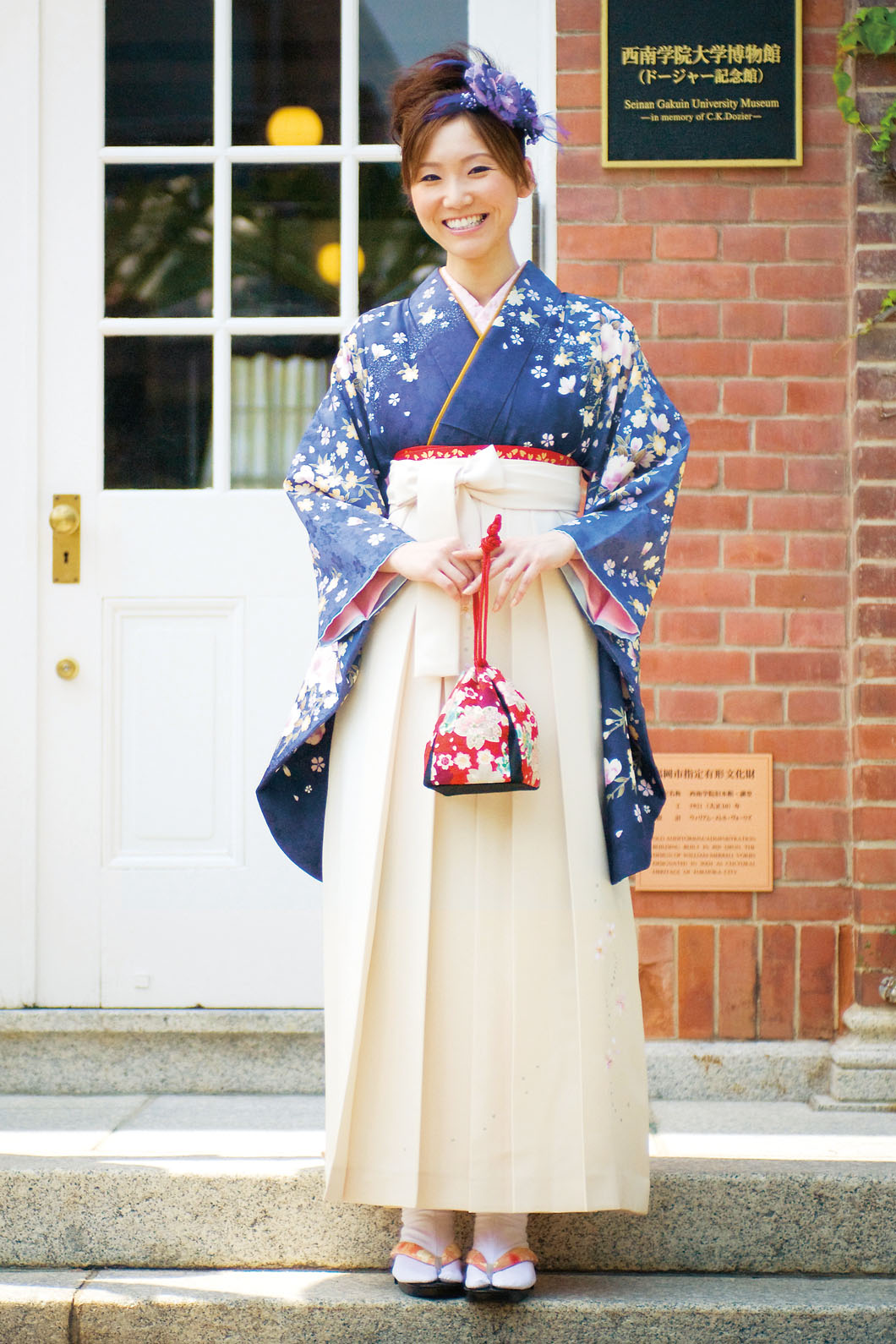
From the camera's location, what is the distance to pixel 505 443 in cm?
228

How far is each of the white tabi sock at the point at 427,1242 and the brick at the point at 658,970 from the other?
3.13ft

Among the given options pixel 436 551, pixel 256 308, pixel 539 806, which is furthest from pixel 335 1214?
pixel 256 308

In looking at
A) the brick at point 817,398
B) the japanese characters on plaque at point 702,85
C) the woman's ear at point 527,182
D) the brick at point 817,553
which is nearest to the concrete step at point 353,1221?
the brick at point 817,553

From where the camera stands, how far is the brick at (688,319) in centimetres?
315

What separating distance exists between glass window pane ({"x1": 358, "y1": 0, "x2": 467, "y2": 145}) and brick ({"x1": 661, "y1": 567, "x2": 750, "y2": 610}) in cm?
135

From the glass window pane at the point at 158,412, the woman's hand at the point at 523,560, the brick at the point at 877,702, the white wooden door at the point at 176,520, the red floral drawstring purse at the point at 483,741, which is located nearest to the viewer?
the red floral drawstring purse at the point at 483,741

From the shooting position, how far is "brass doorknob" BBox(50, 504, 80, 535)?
130 inches

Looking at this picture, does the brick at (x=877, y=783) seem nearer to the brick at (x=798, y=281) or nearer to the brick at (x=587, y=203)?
the brick at (x=798, y=281)

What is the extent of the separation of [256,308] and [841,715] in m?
1.74

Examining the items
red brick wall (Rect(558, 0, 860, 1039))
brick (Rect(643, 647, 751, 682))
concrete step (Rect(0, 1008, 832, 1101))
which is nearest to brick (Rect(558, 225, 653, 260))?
red brick wall (Rect(558, 0, 860, 1039))

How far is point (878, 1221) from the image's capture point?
8.05ft

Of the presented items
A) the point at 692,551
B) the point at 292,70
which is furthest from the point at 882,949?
the point at 292,70

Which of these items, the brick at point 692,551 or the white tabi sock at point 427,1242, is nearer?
the white tabi sock at point 427,1242

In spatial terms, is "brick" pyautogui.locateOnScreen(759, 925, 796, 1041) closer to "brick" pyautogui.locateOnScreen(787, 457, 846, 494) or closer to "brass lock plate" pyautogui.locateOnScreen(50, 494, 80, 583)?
"brick" pyautogui.locateOnScreen(787, 457, 846, 494)
